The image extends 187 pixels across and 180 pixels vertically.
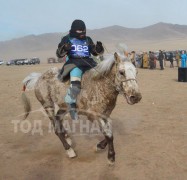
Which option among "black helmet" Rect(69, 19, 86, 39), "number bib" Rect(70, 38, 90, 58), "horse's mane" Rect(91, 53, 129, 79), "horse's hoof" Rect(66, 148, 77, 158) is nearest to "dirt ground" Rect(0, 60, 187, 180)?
"horse's hoof" Rect(66, 148, 77, 158)

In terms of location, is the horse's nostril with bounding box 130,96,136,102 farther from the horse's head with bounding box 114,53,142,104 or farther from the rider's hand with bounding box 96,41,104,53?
the rider's hand with bounding box 96,41,104,53

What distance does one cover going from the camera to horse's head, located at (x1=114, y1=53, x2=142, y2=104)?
480cm

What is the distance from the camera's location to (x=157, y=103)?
11297mm

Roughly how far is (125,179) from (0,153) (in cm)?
294

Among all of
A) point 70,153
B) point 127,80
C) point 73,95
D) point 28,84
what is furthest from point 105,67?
point 28,84

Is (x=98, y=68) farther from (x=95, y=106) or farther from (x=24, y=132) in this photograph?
(x=24, y=132)

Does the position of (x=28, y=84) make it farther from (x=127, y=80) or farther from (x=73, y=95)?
(x=127, y=80)

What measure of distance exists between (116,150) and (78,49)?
2.28m

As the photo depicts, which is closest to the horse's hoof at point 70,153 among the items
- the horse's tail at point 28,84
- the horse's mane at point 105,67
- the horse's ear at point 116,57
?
the horse's mane at point 105,67

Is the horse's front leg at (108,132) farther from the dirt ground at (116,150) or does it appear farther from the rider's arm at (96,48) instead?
the rider's arm at (96,48)

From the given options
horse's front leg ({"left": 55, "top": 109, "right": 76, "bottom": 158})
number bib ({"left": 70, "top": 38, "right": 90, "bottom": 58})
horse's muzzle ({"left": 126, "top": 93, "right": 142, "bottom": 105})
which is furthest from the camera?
horse's front leg ({"left": 55, "top": 109, "right": 76, "bottom": 158})

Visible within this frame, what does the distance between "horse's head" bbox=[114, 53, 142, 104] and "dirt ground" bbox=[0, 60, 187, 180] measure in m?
1.41

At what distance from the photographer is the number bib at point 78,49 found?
5.90 m

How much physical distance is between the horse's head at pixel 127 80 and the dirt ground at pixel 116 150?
4.62 ft
